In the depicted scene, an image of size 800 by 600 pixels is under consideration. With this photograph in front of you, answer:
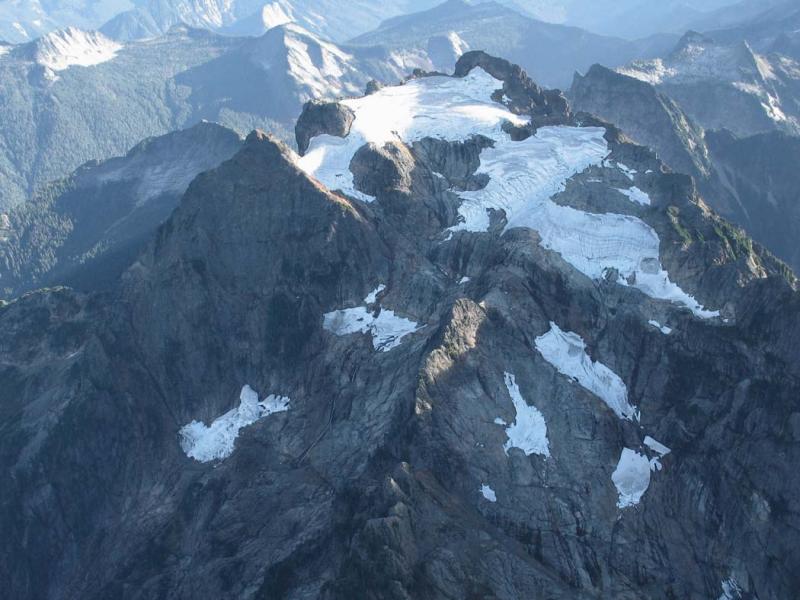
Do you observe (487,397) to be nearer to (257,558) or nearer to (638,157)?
(257,558)

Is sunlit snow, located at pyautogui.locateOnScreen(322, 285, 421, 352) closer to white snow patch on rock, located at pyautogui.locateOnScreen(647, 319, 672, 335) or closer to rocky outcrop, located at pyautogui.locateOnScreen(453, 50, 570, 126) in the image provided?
white snow patch on rock, located at pyautogui.locateOnScreen(647, 319, 672, 335)

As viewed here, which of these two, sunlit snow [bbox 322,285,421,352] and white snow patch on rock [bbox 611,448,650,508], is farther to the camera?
sunlit snow [bbox 322,285,421,352]

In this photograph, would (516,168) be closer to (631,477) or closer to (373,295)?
(373,295)

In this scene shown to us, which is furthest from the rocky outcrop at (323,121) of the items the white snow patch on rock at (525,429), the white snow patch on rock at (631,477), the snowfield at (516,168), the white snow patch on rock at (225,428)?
the white snow patch on rock at (631,477)

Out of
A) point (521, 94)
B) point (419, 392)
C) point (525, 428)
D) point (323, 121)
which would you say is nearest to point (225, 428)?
point (419, 392)

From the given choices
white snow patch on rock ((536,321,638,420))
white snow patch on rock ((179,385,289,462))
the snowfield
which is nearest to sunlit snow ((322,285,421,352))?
white snow patch on rock ((179,385,289,462))

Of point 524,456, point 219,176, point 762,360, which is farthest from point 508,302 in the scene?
point 219,176

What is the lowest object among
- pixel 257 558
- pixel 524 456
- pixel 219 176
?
pixel 257 558

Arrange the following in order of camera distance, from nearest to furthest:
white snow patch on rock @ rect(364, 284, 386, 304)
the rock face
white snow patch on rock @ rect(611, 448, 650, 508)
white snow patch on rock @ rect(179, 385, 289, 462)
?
the rock face < white snow patch on rock @ rect(611, 448, 650, 508) < white snow patch on rock @ rect(179, 385, 289, 462) < white snow patch on rock @ rect(364, 284, 386, 304)
